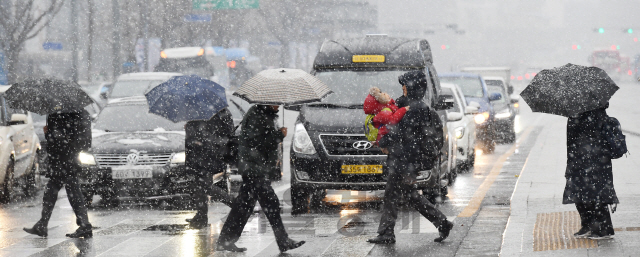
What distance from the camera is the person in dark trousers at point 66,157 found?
8.93m

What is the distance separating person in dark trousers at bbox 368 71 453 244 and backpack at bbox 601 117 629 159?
4.63 feet

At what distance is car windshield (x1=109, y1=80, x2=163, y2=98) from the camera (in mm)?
21906

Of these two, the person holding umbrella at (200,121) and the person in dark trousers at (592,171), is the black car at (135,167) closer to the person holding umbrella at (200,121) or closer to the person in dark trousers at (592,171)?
the person holding umbrella at (200,121)

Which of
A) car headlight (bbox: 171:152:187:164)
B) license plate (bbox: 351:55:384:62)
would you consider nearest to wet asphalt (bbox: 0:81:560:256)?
car headlight (bbox: 171:152:187:164)

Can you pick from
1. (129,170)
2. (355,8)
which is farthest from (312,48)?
(129,170)

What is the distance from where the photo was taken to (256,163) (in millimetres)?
7785

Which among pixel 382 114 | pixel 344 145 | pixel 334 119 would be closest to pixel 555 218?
pixel 382 114

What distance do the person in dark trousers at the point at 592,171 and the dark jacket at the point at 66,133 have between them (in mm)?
4602

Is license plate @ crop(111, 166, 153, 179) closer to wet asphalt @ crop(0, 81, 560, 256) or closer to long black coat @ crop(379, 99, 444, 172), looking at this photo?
wet asphalt @ crop(0, 81, 560, 256)

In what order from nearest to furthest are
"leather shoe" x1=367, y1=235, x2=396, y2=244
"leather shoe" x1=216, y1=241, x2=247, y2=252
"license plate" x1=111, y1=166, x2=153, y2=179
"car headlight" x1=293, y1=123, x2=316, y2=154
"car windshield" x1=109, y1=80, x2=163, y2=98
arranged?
"leather shoe" x1=216, y1=241, x2=247, y2=252
"leather shoe" x1=367, y1=235, x2=396, y2=244
"car headlight" x1=293, y1=123, x2=316, y2=154
"license plate" x1=111, y1=166, x2=153, y2=179
"car windshield" x1=109, y1=80, x2=163, y2=98

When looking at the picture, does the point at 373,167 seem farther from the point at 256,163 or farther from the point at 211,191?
the point at 256,163

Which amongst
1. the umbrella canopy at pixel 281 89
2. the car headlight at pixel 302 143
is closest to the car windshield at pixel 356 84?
the car headlight at pixel 302 143

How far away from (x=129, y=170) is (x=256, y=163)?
4.13 meters

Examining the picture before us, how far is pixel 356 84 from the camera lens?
37.3ft
